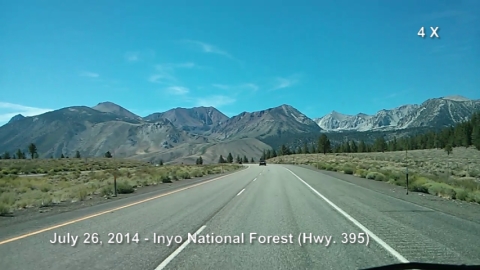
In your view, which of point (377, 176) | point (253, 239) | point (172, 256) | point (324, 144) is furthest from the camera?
point (324, 144)

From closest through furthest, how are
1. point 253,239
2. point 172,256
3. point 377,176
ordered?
point 172,256 < point 253,239 < point 377,176

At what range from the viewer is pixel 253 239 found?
29.0 feet

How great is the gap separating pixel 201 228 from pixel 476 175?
129ft

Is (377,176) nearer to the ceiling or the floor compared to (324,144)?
nearer to the floor

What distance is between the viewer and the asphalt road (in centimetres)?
695

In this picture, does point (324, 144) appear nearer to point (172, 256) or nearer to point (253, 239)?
point (253, 239)

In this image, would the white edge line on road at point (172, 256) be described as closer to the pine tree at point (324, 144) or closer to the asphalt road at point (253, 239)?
the asphalt road at point (253, 239)

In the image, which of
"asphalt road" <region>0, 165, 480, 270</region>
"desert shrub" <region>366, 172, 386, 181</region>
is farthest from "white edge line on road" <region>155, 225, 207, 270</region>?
"desert shrub" <region>366, 172, 386, 181</region>

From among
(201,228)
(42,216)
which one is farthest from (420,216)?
(42,216)

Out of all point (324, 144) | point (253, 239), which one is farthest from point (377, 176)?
point (324, 144)

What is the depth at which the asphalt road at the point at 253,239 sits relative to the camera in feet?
22.8

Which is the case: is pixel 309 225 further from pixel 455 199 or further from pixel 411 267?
pixel 455 199

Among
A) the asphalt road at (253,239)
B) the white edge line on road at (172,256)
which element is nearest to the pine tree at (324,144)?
the asphalt road at (253,239)

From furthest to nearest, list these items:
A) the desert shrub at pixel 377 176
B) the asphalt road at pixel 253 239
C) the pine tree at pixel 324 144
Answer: the pine tree at pixel 324 144 < the desert shrub at pixel 377 176 < the asphalt road at pixel 253 239
